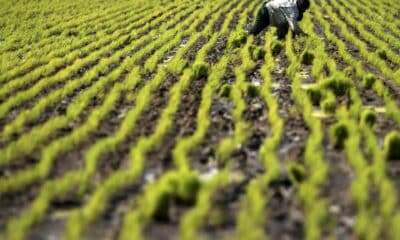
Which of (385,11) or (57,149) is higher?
(57,149)

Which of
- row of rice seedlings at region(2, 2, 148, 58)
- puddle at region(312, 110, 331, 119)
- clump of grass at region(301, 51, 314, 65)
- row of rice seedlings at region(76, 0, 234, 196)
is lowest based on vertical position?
clump of grass at region(301, 51, 314, 65)

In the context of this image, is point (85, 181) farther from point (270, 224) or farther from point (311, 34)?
point (311, 34)

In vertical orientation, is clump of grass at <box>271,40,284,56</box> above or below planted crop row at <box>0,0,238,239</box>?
below

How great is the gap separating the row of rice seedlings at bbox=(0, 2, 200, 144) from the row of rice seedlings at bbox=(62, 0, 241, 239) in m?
1.19

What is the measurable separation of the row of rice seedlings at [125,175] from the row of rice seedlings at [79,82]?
1.19m

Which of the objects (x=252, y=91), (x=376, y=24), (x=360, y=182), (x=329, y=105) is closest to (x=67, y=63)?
(x=252, y=91)

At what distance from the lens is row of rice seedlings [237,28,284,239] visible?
9.81 feet

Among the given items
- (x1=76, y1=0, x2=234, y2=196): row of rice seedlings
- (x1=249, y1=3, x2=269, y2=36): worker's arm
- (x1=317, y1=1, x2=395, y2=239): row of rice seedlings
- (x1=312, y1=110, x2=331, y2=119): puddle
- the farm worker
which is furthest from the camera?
(x1=249, y1=3, x2=269, y2=36): worker's arm

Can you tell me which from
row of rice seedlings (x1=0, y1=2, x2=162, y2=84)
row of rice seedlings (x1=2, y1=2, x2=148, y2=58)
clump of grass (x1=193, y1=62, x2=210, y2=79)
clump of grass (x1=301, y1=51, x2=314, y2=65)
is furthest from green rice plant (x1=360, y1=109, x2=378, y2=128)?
row of rice seedlings (x1=2, y1=2, x2=148, y2=58)

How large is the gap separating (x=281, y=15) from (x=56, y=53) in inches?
155

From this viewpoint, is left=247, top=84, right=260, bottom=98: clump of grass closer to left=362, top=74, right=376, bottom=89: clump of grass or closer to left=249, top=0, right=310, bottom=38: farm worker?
left=362, top=74, right=376, bottom=89: clump of grass

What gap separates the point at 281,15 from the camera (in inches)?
362

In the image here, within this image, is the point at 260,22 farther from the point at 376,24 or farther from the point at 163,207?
the point at 163,207

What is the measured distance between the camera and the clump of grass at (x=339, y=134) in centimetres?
427
